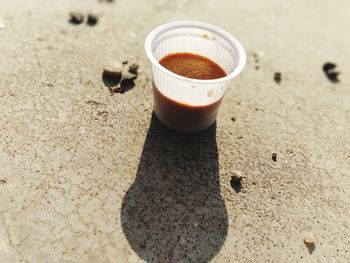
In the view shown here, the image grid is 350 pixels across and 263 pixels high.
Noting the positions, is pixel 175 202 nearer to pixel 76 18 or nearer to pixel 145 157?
pixel 145 157

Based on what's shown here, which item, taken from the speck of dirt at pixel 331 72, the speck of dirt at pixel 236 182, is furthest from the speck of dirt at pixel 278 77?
the speck of dirt at pixel 236 182

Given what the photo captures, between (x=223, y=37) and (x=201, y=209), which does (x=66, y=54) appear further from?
(x=201, y=209)

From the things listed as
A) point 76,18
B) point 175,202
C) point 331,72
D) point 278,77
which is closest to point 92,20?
point 76,18

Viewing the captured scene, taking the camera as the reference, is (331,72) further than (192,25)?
Yes

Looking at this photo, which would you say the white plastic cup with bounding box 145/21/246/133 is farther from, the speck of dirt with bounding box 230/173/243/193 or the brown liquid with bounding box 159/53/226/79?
the speck of dirt with bounding box 230/173/243/193

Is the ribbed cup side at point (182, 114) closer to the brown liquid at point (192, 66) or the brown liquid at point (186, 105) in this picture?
the brown liquid at point (186, 105)
